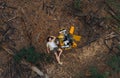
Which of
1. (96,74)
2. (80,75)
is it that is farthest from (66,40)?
(96,74)

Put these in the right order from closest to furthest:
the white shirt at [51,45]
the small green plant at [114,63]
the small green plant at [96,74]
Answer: the small green plant at [96,74] → the small green plant at [114,63] → the white shirt at [51,45]

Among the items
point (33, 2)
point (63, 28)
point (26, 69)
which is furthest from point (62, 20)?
point (26, 69)

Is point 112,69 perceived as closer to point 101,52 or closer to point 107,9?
point 101,52

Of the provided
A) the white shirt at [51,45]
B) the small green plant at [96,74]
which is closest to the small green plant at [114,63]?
the small green plant at [96,74]

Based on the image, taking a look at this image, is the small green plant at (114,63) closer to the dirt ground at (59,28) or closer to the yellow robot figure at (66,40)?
the dirt ground at (59,28)

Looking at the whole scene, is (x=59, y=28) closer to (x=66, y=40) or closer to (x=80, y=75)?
(x=66, y=40)

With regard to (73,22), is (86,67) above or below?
below
